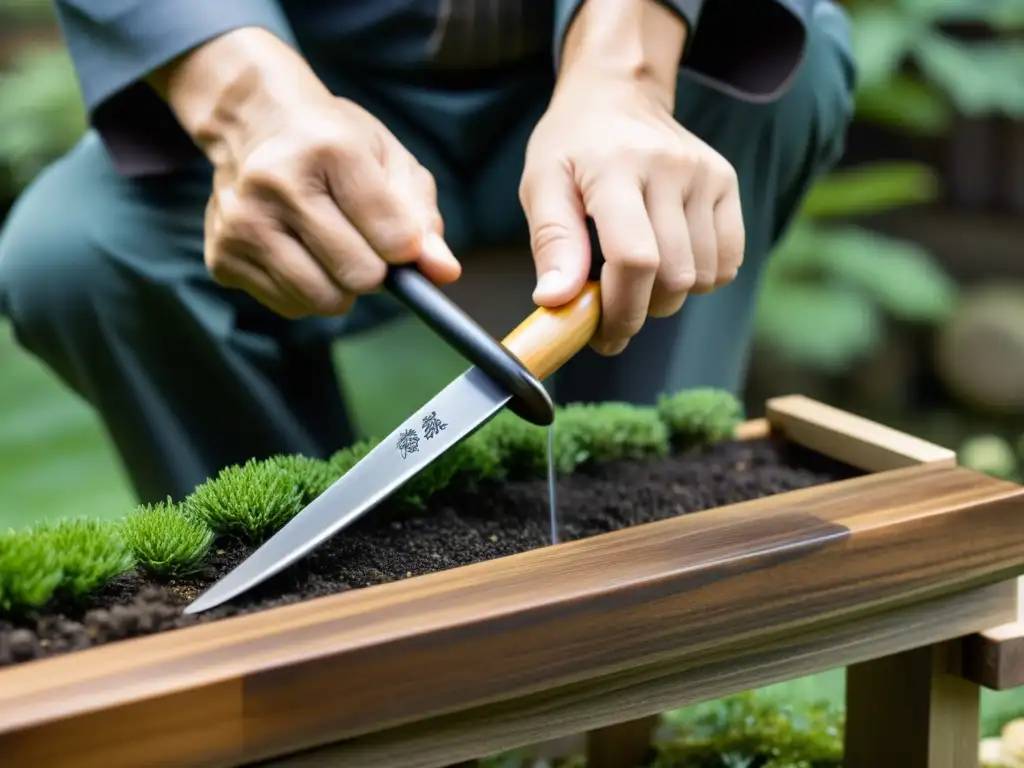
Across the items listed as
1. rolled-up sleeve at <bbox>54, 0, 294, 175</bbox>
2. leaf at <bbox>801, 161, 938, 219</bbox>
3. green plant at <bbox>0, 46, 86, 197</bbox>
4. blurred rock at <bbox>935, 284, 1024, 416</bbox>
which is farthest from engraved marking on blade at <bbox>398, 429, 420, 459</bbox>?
green plant at <bbox>0, 46, 86, 197</bbox>

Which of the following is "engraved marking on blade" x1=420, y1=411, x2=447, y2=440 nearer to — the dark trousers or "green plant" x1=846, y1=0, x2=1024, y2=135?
the dark trousers

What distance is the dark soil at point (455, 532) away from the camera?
0.50 metres

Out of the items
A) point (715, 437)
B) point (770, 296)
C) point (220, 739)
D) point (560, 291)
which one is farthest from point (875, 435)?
point (770, 296)

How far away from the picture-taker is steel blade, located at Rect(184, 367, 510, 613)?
0.53 meters

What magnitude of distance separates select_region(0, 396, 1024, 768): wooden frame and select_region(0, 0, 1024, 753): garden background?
4.43 ft

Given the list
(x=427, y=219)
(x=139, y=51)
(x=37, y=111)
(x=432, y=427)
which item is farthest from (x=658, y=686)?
(x=37, y=111)

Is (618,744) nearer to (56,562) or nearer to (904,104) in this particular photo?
(56,562)

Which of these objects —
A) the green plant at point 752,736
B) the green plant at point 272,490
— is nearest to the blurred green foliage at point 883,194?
the green plant at point 752,736

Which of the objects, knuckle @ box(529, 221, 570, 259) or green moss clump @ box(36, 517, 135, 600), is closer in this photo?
green moss clump @ box(36, 517, 135, 600)

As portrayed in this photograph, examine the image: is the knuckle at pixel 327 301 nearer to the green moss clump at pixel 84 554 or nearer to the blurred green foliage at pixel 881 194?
the green moss clump at pixel 84 554

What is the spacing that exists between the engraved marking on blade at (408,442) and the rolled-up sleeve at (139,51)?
1.10 feet

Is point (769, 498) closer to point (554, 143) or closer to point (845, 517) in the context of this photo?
point (845, 517)

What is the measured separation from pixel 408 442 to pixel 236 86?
298 mm

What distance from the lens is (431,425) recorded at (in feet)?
1.81
